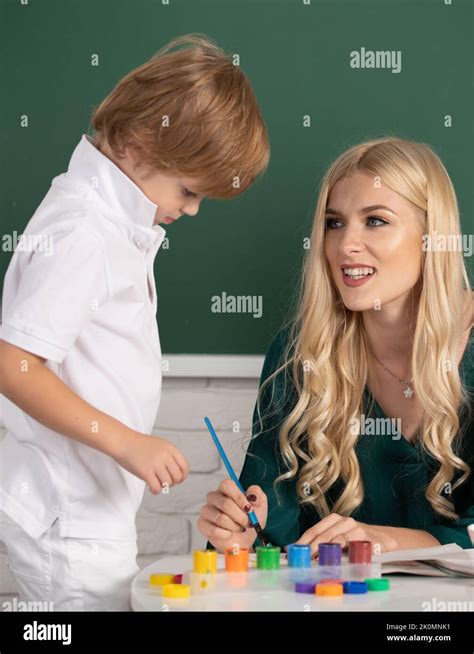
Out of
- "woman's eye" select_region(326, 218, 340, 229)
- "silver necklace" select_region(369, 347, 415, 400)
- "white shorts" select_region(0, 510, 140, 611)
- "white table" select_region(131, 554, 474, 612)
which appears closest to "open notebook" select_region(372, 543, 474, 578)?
"white table" select_region(131, 554, 474, 612)

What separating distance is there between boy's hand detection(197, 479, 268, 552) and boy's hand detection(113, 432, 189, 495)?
0.21 metres

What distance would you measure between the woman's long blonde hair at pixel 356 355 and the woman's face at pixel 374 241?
0.07ft

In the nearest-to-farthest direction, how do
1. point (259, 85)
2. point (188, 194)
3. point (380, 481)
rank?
point (188, 194)
point (380, 481)
point (259, 85)

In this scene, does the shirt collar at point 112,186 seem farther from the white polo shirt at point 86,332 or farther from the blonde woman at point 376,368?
the blonde woman at point 376,368

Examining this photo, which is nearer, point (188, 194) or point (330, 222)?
point (188, 194)

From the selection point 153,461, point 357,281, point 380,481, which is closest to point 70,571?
point 153,461

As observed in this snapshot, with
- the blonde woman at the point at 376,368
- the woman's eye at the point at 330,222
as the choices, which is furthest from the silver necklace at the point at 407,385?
the woman's eye at the point at 330,222

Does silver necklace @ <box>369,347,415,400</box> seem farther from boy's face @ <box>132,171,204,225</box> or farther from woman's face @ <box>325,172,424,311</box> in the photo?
boy's face @ <box>132,171,204,225</box>

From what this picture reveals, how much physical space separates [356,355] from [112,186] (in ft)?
2.27

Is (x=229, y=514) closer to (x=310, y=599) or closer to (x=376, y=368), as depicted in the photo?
(x=310, y=599)

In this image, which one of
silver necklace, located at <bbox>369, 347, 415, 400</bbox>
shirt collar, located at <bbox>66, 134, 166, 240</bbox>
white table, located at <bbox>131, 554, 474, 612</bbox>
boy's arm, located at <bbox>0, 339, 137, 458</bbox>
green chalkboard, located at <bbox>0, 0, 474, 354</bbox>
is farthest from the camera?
green chalkboard, located at <bbox>0, 0, 474, 354</bbox>

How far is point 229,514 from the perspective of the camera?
54.1 inches

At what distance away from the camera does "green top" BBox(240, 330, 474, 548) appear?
65.4 inches
